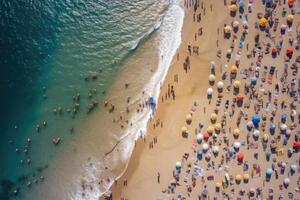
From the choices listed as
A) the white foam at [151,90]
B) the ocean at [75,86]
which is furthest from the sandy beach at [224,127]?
the ocean at [75,86]

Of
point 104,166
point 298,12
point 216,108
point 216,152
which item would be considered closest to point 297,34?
point 298,12

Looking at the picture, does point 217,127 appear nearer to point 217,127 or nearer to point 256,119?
point 217,127

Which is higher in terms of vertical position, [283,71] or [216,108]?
[283,71]

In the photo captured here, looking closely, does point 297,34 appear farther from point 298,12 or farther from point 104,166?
point 104,166

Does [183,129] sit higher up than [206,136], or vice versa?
[183,129]

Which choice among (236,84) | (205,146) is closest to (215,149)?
(205,146)

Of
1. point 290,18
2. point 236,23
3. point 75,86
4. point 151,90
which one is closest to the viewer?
point 290,18

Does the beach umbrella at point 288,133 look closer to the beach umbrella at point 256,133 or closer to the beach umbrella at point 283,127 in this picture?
the beach umbrella at point 283,127
